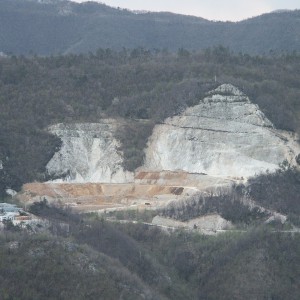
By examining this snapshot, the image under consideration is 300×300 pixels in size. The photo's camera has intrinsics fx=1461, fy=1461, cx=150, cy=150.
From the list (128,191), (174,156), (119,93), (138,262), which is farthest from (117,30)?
(138,262)

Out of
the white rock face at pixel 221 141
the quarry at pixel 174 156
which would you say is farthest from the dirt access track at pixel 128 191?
the white rock face at pixel 221 141

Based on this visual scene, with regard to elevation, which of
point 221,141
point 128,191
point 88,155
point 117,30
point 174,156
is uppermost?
point 117,30

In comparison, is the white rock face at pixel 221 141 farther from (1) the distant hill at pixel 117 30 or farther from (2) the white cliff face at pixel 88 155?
(1) the distant hill at pixel 117 30

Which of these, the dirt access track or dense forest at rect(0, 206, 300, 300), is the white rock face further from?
dense forest at rect(0, 206, 300, 300)

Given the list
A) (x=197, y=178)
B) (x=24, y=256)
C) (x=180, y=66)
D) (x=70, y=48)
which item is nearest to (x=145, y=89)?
(x=180, y=66)

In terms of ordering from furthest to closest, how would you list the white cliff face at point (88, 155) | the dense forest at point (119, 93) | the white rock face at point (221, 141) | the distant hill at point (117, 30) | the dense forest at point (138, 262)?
the distant hill at point (117, 30) < the dense forest at point (119, 93) < the white cliff face at point (88, 155) < the white rock face at point (221, 141) < the dense forest at point (138, 262)

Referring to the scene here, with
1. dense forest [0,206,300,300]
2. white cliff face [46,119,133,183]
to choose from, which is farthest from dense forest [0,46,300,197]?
dense forest [0,206,300,300]

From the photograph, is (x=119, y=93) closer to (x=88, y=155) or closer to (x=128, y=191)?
(x=88, y=155)
